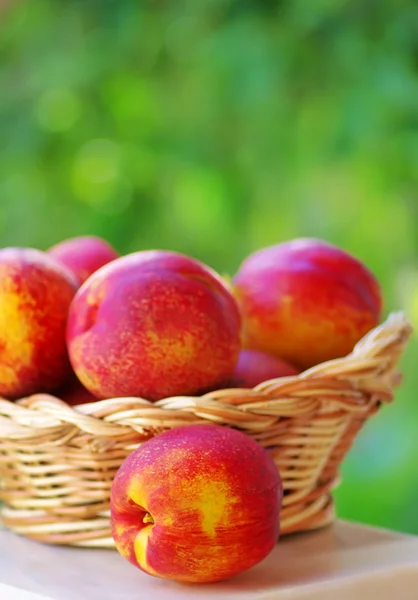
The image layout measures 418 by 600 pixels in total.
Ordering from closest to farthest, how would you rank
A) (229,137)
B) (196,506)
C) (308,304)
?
(196,506)
(308,304)
(229,137)

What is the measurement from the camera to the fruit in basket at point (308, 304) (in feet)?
2.97

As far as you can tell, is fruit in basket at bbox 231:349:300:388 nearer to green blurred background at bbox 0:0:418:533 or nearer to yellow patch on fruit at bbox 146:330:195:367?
yellow patch on fruit at bbox 146:330:195:367

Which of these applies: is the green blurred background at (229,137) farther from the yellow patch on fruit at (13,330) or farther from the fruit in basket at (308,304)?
the yellow patch on fruit at (13,330)

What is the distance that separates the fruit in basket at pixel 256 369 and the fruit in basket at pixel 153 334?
0.04 metres

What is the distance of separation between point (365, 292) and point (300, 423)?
0.64ft

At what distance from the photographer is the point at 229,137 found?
65.2 inches

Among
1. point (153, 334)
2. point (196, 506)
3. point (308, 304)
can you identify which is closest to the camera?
point (196, 506)

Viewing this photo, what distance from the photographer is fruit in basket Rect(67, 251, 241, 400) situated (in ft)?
2.53

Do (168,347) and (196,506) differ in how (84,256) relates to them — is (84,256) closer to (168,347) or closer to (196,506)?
(168,347)

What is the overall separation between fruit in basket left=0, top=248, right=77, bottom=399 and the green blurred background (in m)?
0.73

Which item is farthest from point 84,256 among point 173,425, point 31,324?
point 173,425

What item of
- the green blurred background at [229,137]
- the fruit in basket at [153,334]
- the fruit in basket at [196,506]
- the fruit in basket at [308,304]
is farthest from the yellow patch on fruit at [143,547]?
the green blurred background at [229,137]

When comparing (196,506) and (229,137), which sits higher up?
(229,137)

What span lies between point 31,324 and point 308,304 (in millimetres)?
265
